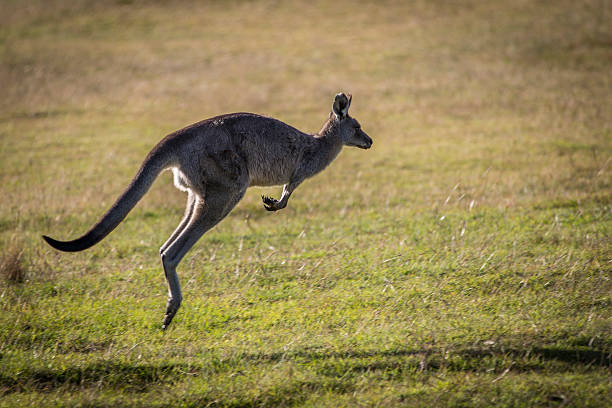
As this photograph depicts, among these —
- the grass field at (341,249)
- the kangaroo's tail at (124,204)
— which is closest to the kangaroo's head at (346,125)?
the grass field at (341,249)

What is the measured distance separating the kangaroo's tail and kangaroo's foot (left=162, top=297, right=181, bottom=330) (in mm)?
903

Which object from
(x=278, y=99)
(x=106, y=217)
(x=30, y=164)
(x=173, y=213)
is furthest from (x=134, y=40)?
(x=106, y=217)

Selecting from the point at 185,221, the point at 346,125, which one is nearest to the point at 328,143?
the point at 346,125

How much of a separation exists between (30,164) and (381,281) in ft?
26.2

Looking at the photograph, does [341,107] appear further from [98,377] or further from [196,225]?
[98,377]

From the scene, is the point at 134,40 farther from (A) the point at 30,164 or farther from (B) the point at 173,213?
(B) the point at 173,213

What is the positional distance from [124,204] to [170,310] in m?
1.04

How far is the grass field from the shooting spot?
4691 mm

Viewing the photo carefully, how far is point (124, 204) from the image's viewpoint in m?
5.05

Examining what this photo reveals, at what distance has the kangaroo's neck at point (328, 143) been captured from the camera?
6.92 m

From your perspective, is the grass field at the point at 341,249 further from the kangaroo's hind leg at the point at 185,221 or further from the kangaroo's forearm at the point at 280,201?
the kangaroo's forearm at the point at 280,201

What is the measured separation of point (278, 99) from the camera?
54.1ft

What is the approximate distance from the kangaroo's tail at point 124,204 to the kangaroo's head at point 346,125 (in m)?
2.16

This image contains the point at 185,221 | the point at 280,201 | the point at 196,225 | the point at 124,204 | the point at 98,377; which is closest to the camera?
the point at 98,377
